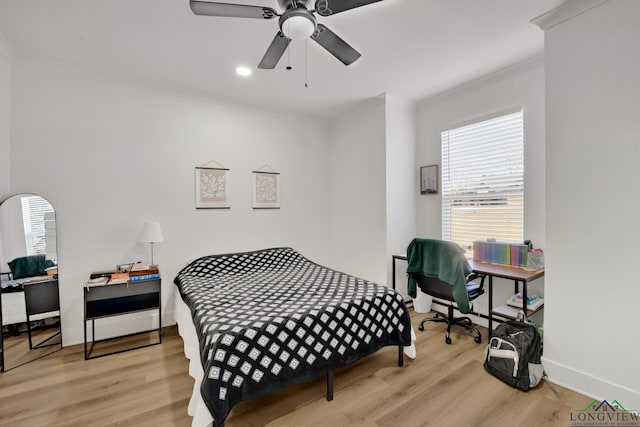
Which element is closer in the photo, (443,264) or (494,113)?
(443,264)

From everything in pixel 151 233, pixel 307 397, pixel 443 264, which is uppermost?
pixel 151 233

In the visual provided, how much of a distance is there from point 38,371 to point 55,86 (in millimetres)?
2531

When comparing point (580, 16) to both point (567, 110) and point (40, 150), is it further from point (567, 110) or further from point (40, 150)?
point (40, 150)

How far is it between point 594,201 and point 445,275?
1182 millimetres

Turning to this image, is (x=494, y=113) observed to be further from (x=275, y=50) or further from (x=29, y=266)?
(x=29, y=266)

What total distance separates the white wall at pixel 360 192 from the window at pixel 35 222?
3.30 m

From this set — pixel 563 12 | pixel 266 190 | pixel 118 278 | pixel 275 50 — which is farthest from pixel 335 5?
pixel 118 278

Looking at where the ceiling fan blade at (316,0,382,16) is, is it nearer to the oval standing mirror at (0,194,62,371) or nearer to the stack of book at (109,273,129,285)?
the stack of book at (109,273,129,285)

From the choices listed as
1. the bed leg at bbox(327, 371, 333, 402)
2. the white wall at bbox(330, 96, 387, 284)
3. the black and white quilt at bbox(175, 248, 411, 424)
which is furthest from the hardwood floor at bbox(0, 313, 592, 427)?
the white wall at bbox(330, 96, 387, 284)

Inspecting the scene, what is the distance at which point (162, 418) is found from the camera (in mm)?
1782

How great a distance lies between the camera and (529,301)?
2.60m

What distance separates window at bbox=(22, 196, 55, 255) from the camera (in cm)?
252

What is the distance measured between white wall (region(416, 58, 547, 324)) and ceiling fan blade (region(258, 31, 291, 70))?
2.34 metres

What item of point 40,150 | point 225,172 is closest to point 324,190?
point 225,172
